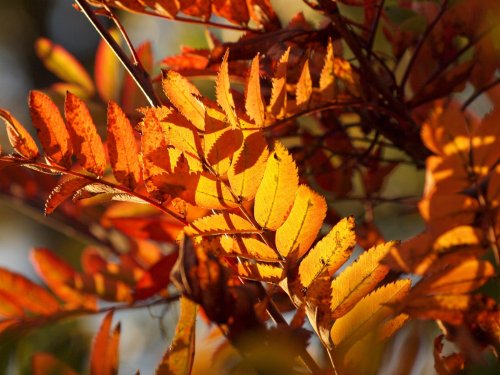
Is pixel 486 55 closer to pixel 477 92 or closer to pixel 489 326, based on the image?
pixel 477 92

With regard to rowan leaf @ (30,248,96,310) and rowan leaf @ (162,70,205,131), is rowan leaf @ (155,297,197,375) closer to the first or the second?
rowan leaf @ (162,70,205,131)

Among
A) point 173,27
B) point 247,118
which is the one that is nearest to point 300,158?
point 247,118

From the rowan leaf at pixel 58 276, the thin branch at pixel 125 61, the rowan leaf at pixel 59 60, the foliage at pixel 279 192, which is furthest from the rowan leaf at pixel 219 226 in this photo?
the rowan leaf at pixel 59 60

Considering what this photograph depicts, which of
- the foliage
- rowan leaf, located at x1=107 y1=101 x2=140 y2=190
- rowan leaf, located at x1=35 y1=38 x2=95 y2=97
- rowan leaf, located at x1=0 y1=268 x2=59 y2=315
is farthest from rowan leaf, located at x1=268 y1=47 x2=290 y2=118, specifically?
rowan leaf, located at x1=35 y1=38 x2=95 y2=97

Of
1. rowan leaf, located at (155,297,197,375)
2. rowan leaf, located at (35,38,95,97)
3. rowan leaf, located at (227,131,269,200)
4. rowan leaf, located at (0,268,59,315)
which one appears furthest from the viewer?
rowan leaf, located at (35,38,95,97)

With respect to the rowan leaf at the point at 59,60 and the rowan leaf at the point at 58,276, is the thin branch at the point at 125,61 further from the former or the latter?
the rowan leaf at the point at 59,60

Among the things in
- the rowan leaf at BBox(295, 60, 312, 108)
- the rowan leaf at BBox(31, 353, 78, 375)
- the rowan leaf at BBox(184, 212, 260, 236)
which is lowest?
the rowan leaf at BBox(31, 353, 78, 375)

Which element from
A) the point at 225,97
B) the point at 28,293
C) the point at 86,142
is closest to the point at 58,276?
the point at 28,293
